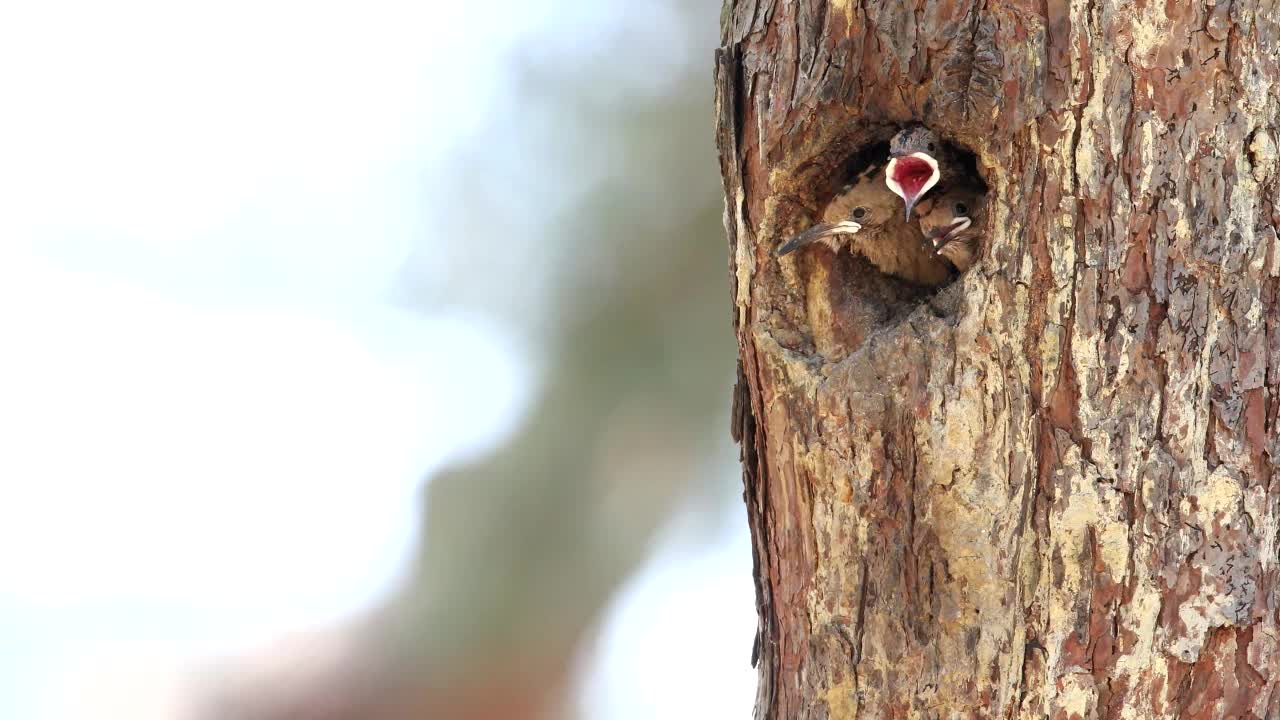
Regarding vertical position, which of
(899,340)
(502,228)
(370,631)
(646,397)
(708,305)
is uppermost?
(899,340)

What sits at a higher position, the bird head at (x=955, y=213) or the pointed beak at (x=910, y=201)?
the pointed beak at (x=910, y=201)

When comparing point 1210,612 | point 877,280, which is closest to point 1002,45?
point 877,280

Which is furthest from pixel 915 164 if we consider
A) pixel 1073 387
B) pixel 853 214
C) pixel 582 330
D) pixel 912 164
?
pixel 582 330

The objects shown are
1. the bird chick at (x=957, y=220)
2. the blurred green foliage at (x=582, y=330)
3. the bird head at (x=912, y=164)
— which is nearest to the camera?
the bird head at (x=912, y=164)

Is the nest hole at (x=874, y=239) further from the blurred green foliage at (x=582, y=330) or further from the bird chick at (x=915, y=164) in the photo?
the blurred green foliage at (x=582, y=330)

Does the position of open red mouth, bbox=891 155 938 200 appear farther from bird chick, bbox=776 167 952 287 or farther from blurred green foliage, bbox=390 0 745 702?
blurred green foliage, bbox=390 0 745 702

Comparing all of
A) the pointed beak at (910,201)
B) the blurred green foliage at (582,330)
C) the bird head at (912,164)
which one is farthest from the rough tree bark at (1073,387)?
the blurred green foliage at (582,330)

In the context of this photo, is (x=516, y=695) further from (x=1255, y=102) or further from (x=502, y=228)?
(x=1255, y=102)
